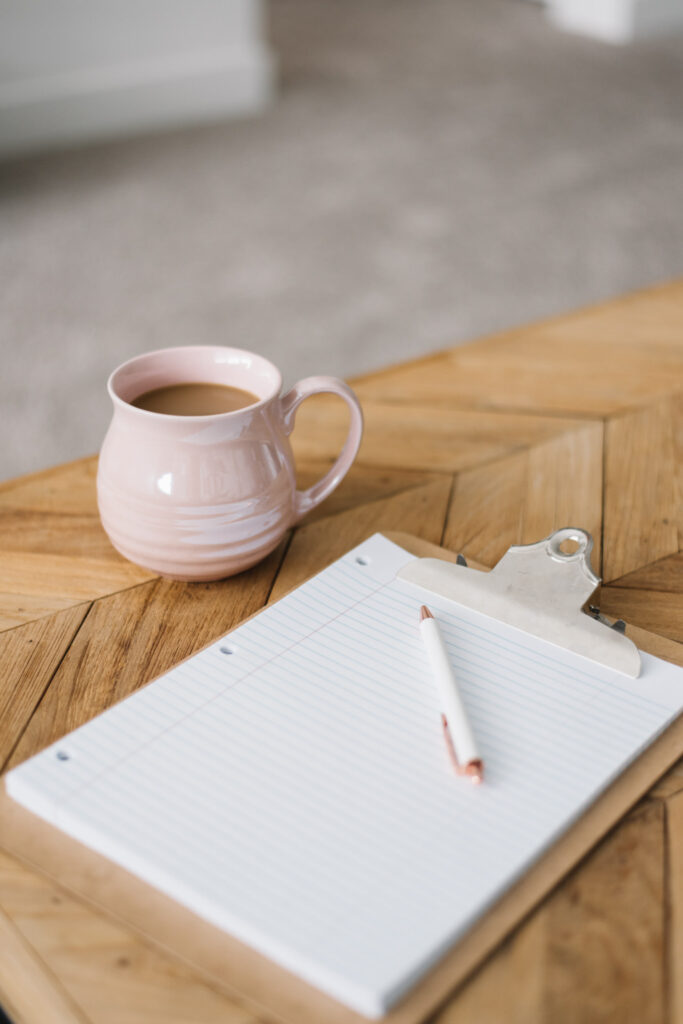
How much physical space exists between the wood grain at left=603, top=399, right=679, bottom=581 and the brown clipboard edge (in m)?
0.18

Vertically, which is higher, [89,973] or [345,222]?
[89,973]

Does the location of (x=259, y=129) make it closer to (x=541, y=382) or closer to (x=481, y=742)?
(x=541, y=382)

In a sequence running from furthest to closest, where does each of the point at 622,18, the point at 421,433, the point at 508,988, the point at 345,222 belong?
the point at 622,18 < the point at 345,222 < the point at 421,433 < the point at 508,988

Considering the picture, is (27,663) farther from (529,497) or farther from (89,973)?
(529,497)

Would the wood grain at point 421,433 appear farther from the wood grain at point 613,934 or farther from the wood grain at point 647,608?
the wood grain at point 613,934

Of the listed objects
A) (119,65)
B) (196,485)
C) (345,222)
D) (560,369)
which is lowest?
(345,222)

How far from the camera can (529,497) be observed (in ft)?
2.10

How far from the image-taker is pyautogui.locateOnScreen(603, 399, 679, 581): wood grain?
59 cm

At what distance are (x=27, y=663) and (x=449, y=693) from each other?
0.21 m

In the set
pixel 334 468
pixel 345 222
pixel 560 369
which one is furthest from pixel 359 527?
pixel 345 222

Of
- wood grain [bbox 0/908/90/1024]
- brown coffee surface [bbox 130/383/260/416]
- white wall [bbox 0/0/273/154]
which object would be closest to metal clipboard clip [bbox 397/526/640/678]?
brown coffee surface [bbox 130/383/260/416]

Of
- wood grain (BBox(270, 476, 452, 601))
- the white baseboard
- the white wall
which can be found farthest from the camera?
the white baseboard

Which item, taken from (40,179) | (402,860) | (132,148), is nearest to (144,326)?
(40,179)

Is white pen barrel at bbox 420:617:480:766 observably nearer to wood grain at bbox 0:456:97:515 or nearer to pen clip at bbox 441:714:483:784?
pen clip at bbox 441:714:483:784
